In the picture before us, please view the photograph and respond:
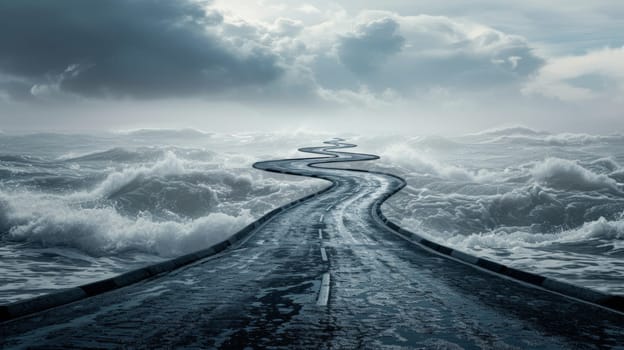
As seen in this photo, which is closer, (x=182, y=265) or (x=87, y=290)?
(x=87, y=290)

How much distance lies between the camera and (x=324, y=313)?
7453 mm

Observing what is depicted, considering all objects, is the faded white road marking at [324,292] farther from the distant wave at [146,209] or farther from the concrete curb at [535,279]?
the distant wave at [146,209]

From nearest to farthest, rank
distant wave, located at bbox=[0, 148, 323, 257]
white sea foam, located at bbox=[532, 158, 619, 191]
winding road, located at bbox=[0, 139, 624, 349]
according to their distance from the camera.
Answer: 1. winding road, located at bbox=[0, 139, 624, 349]
2. distant wave, located at bbox=[0, 148, 323, 257]
3. white sea foam, located at bbox=[532, 158, 619, 191]

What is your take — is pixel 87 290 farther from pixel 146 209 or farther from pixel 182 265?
pixel 146 209

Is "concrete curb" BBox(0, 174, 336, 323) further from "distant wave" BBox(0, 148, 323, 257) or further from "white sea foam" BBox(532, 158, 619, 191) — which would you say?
"white sea foam" BBox(532, 158, 619, 191)

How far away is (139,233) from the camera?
43.4m

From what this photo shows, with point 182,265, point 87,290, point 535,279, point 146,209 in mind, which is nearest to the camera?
point 87,290

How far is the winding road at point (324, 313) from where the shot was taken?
587cm

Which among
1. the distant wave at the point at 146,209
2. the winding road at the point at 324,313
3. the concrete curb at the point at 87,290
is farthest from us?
the distant wave at the point at 146,209

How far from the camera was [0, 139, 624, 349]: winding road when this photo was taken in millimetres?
5871

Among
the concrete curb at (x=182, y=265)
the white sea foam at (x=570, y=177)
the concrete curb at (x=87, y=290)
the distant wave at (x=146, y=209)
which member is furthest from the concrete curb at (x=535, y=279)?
the white sea foam at (x=570, y=177)

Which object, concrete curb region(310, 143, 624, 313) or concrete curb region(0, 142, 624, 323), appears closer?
concrete curb region(0, 142, 624, 323)

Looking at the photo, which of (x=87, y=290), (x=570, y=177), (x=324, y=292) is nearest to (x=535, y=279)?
(x=324, y=292)

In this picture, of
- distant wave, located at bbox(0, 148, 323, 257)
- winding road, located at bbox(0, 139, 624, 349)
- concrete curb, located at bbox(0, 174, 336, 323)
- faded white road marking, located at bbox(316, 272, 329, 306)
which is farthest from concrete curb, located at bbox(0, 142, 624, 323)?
distant wave, located at bbox(0, 148, 323, 257)
